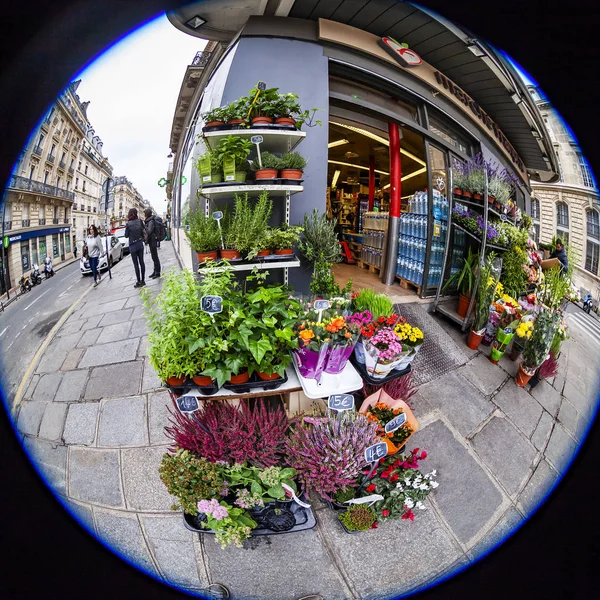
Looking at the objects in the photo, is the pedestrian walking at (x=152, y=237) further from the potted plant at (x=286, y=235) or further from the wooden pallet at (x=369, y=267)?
the wooden pallet at (x=369, y=267)

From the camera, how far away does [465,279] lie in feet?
2.64

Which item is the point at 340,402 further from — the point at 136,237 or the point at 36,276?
the point at 36,276

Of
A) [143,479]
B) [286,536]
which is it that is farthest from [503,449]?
[143,479]

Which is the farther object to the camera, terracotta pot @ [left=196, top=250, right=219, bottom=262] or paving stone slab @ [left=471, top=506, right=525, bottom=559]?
paving stone slab @ [left=471, top=506, right=525, bottom=559]

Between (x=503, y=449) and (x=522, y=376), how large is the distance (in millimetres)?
237

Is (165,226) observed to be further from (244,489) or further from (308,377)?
(244,489)

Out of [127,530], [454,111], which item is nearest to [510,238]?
[454,111]

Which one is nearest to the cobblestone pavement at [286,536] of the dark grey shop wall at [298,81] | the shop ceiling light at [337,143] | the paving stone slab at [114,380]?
the paving stone slab at [114,380]

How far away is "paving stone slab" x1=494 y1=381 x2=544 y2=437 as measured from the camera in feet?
2.78

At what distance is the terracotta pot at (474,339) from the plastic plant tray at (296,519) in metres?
0.90

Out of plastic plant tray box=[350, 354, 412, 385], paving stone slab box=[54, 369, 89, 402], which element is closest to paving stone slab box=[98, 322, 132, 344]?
paving stone slab box=[54, 369, 89, 402]

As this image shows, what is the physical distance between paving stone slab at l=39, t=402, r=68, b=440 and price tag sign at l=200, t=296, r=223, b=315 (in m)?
0.48

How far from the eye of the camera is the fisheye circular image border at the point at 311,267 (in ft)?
2.41

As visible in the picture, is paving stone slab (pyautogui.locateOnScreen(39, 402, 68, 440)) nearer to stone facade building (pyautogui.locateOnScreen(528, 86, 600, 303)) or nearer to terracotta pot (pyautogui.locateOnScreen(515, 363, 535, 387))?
terracotta pot (pyautogui.locateOnScreen(515, 363, 535, 387))
